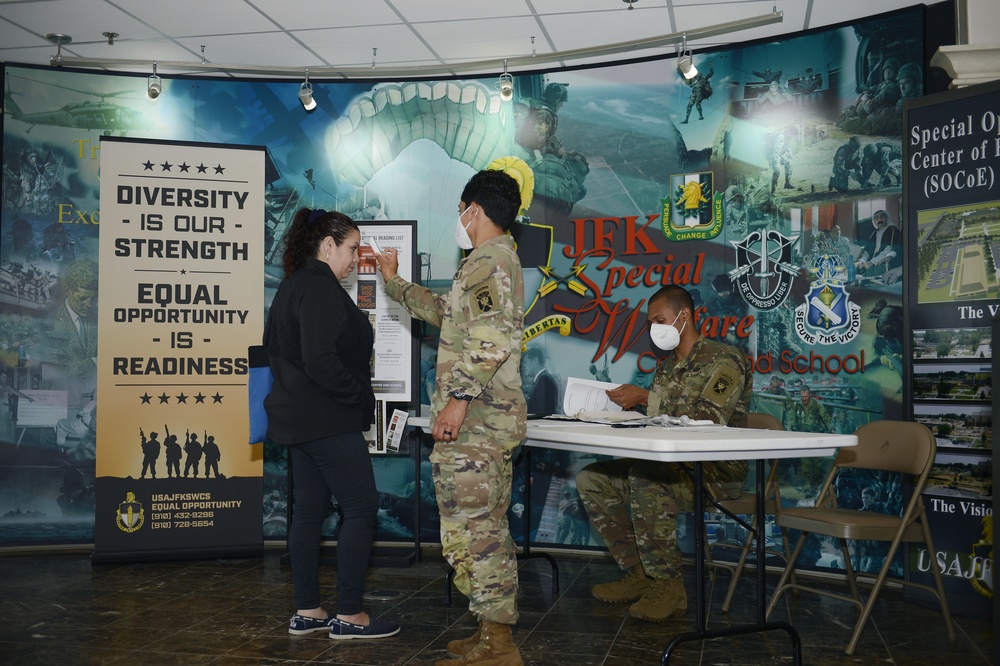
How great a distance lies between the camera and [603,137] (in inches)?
230

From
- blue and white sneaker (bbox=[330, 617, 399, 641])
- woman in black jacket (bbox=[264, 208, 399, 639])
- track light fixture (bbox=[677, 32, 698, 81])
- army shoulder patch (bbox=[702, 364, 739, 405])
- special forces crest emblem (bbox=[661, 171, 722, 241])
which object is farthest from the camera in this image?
special forces crest emblem (bbox=[661, 171, 722, 241])

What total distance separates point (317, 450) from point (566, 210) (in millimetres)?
2887

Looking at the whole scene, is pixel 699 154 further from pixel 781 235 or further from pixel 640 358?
pixel 640 358

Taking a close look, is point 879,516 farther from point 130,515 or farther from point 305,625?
point 130,515

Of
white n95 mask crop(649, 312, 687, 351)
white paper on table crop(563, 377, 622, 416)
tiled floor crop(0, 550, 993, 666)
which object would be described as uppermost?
white n95 mask crop(649, 312, 687, 351)

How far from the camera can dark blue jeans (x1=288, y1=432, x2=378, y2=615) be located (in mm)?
3719

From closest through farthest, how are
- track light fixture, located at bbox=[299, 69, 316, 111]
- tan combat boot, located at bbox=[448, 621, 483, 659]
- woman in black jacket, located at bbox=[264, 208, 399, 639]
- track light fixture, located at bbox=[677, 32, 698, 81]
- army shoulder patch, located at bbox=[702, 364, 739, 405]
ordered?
tan combat boot, located at bbox=[448, 621, 483, 659], woman in black jacket, located at bbox=[264, 208, 399, 639], army shoulder patch, located at bbox=[702, 364, 739, 405], track light fixture, located at bbox=[677, 32, 698, 81], track light fixture, located at bbox=[299, 69, 316, 111]

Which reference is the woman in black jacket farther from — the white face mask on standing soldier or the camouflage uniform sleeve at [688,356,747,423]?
the camouflage uniform sleeve at [688,356,747,423]

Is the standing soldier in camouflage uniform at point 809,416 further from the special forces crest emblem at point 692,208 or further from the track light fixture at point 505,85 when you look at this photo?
the track light fixture at point 505,85

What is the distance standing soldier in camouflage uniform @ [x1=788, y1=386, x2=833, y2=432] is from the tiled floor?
1005mm

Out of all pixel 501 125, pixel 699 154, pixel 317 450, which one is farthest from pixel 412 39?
pixel 317 450

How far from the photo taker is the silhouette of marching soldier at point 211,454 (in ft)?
17.9

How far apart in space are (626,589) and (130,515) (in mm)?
3072

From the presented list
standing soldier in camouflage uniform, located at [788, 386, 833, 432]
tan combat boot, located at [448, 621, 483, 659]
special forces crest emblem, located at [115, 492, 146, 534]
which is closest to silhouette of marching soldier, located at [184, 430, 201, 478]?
special forces crest emblem, located at [115, 492, 146, 534]
